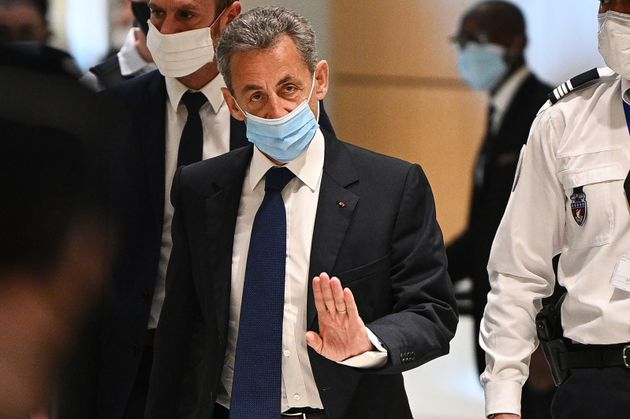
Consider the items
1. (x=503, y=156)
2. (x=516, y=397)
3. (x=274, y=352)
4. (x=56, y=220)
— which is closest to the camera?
(x=56, y=220)

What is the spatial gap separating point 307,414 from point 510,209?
76 cm

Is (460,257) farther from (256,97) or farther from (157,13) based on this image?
(256,97)

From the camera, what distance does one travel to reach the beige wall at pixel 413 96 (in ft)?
17.9

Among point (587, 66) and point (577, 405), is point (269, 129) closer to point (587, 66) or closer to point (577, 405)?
point (577, 405)

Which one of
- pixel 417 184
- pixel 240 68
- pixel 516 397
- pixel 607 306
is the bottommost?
pixel 516 397

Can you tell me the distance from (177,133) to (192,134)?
0.08 metres

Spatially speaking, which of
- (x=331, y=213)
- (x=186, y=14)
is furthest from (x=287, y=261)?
(x=186, y=14)

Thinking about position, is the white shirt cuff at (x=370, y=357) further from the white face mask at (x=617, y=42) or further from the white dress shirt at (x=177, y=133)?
the white dress shirt at (x=177, y=133)

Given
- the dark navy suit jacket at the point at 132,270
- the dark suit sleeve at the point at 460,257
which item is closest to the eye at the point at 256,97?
the dark navy suit jacket at the point at 132,270

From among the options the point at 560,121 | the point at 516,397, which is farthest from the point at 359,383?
the point at 560,121

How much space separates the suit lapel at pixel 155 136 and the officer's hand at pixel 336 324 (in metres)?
1.03

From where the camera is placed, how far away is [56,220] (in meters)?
2.01

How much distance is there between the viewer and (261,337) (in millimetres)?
2959

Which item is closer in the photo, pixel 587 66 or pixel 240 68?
pixel 240 68
